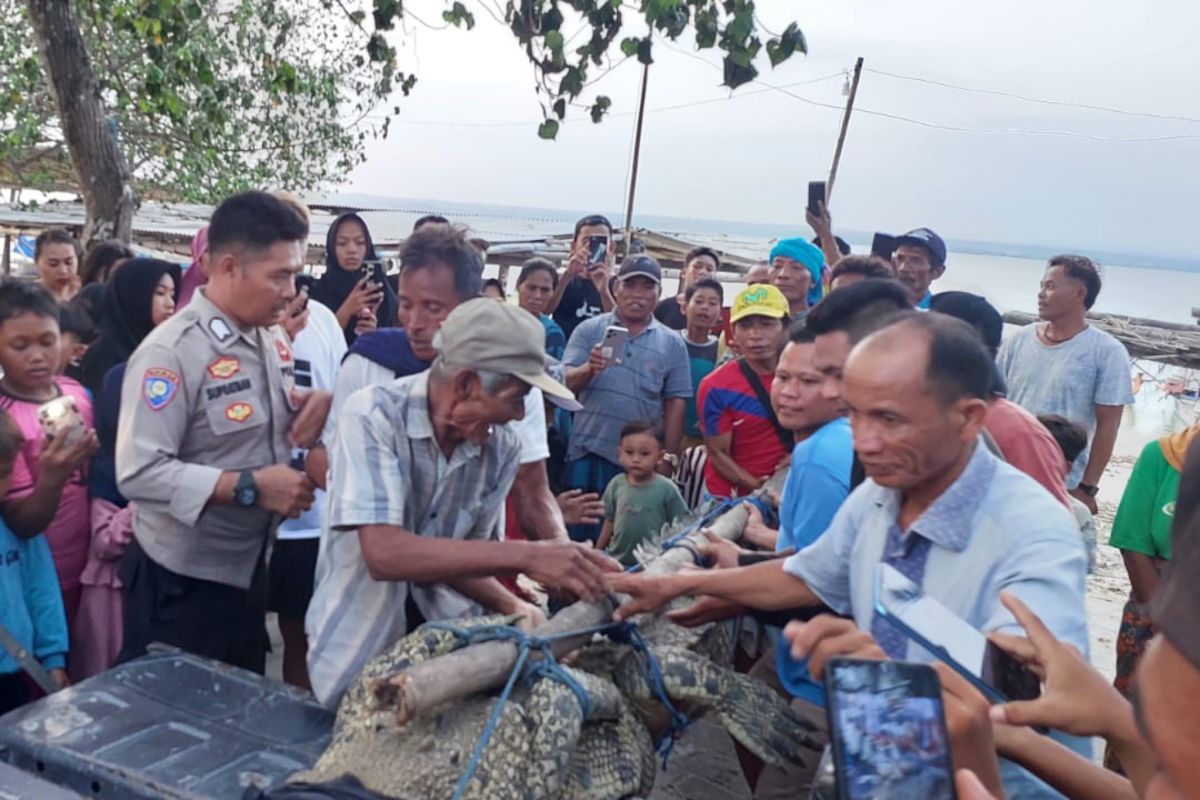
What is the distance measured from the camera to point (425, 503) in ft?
7.66

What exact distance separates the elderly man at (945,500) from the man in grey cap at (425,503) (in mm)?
669

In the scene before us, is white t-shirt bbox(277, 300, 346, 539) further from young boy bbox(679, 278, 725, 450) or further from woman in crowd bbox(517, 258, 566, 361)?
young boy bbox(679, 278, 725, 450)

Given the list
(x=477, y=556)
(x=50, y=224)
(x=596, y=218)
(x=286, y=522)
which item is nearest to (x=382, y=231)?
(x=50, y=224)

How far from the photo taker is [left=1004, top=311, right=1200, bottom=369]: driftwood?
14.7 meters

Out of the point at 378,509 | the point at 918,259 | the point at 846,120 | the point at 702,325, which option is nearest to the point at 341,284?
the point at 702,325

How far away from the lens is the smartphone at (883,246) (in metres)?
6.18

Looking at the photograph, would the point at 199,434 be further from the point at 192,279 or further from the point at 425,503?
the point at 192,279

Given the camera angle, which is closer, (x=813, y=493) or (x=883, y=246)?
(x=813, y=493)

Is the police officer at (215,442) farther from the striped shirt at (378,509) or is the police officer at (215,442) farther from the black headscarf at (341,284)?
the black headscarf at (341,284)

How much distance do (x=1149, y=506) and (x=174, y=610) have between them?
3234 millimetres

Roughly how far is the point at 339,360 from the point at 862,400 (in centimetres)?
253

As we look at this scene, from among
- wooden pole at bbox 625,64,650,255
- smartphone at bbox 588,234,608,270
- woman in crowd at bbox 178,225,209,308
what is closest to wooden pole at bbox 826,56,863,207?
wooden pole at bbox 625,64,650,255

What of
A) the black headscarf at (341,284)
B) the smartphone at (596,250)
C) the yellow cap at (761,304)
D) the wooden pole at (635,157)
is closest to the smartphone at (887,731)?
the yellow cap at (761,304)

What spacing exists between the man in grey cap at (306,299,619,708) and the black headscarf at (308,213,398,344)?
3.08 meters
